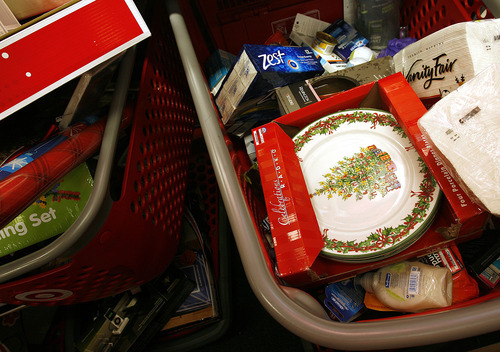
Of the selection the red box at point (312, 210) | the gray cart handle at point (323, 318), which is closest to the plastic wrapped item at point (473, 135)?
the red box at point (312, 210)

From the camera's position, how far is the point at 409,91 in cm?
61

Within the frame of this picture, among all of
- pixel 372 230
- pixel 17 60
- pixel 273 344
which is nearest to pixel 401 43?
pixel 372 230

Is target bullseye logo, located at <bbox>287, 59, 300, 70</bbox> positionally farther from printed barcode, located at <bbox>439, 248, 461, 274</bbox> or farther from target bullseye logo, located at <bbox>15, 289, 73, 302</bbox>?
target bullseye logo, located at <bbox>15, 289, 73, 302</bbox>

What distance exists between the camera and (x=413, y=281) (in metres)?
0.60

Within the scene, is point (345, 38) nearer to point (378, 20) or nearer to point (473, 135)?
point (378, 20)

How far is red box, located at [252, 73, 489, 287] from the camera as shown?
52 centimetres

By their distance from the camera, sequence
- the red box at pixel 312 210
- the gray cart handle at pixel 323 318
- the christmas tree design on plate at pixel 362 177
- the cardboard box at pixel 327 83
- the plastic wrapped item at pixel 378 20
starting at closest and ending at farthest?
the gray cart handle at pixel 323 318, the red box at pixel 312 210, the christmas tree design on plate at pixel 362 177, the cardboard box at pixel 327 83, the plastic wrapped item at pixel 378 20

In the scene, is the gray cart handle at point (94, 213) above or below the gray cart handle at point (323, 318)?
above

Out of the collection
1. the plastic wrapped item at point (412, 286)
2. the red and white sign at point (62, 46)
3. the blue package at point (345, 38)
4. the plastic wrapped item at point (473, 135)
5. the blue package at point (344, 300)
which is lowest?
the blue package at point (344, 300)

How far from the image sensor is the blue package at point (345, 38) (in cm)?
97

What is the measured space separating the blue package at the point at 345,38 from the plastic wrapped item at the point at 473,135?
0.54 metres

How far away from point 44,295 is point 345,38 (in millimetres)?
1070

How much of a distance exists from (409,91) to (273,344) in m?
1.10

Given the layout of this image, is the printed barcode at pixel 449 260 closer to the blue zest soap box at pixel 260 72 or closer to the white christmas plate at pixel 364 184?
the white christmas plate at pixel 364 184
